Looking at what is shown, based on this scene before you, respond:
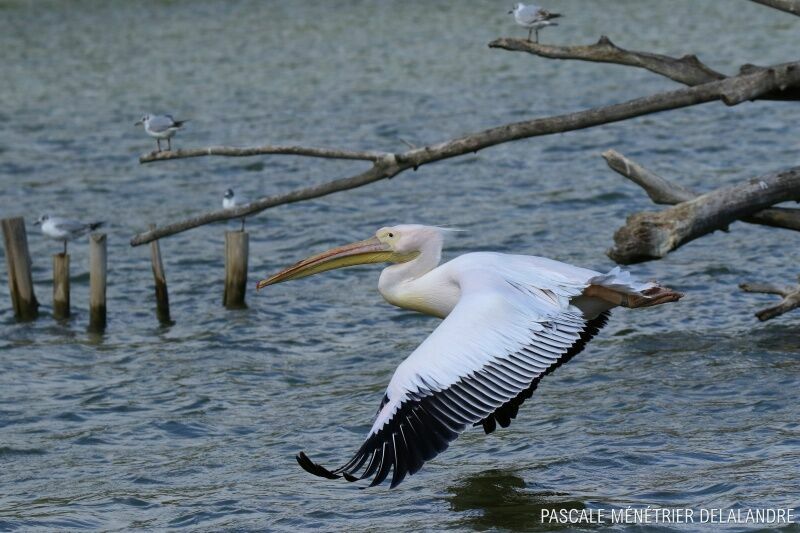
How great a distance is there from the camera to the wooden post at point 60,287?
9.70 meters

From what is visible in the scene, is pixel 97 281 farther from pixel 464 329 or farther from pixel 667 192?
pixel 464 329

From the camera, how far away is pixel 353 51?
21141 mm

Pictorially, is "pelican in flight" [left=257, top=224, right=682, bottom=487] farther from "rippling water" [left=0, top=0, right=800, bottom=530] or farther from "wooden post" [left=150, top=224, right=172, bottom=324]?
"wooden post" [left=150, top=224, right=172, bottom=324]

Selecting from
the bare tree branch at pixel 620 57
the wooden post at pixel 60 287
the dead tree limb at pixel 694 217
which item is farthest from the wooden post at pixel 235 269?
the dead tree limb at pixel 694 217

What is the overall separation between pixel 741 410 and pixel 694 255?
3.55m

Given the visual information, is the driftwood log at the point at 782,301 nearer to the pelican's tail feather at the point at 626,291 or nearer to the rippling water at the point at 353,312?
the rippling water at the point at 353,312

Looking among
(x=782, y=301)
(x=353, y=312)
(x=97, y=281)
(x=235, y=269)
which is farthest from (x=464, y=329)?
(x=97, y=281)

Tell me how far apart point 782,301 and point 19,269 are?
521 centimetres

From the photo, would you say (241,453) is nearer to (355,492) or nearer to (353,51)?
(355,492)

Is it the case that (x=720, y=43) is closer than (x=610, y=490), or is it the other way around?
(x=610, y=490)

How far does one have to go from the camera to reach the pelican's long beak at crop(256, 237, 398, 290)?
6.63m

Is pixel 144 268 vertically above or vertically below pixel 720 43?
below

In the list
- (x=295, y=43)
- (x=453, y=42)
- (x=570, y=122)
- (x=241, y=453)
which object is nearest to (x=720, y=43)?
(x=453, y=42)

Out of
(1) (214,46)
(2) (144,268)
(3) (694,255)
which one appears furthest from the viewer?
(1) (214,46)
